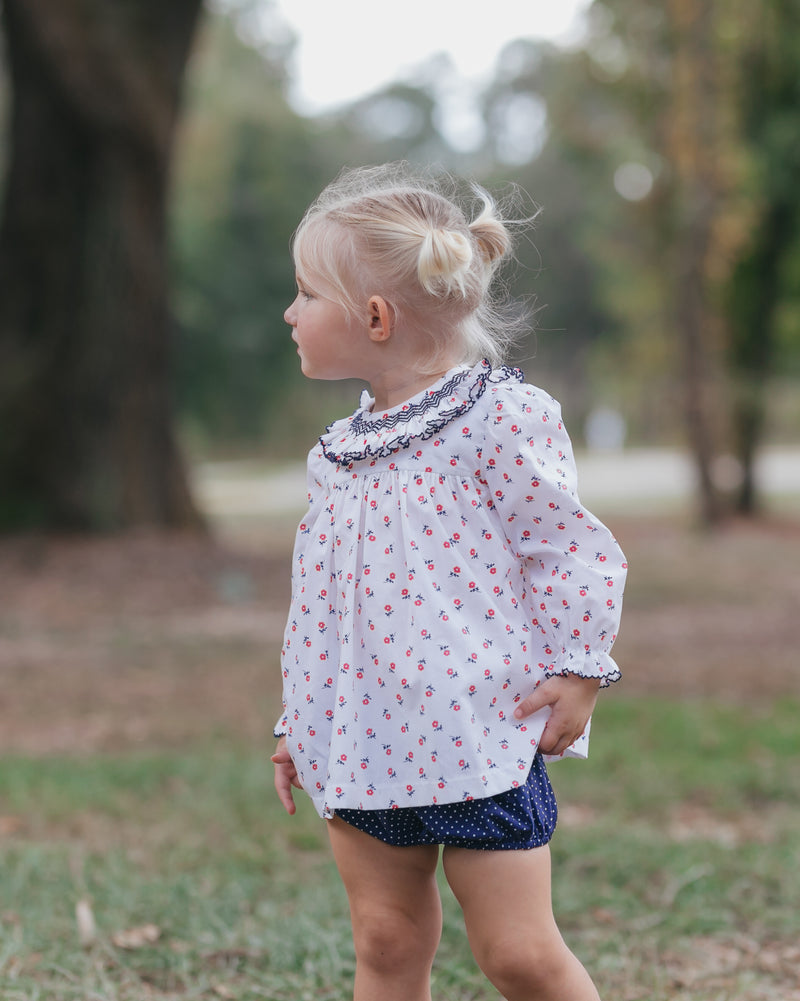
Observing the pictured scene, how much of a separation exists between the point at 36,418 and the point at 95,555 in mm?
1401

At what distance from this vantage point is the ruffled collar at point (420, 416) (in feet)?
6.30

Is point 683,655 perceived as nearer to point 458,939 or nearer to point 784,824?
point 784,824

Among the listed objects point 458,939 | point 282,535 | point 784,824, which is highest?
point 458,939

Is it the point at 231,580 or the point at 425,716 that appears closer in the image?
the point at 425,716

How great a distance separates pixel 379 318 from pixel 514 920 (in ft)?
3.17

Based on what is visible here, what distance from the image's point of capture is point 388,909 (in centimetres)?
196

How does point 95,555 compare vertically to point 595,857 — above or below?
below

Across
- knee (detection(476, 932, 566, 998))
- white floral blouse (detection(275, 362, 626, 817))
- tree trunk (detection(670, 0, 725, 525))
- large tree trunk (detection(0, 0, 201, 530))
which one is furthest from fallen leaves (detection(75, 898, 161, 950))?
tree trunk (detection(670, 0, 725, 525))

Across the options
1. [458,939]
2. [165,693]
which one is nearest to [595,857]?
[458,939]

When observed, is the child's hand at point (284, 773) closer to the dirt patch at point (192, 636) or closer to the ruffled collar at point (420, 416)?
the ruffled collar at point (420, 416)

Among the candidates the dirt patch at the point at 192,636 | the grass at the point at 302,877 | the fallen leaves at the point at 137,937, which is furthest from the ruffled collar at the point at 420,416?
the dirt patch at the point at 192,636

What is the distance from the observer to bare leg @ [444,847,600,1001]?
1.83 meters

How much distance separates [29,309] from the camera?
991 cm

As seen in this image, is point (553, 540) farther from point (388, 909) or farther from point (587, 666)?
point (388, 909)
